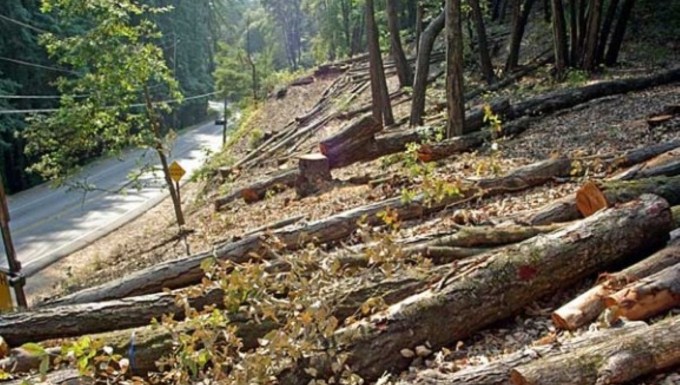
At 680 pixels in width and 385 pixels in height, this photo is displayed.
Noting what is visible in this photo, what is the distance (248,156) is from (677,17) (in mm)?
12531

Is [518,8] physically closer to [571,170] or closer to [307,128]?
[307,128]

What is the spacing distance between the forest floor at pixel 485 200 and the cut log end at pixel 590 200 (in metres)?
0.58

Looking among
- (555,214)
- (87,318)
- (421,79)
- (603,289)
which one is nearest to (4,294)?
(87,318)

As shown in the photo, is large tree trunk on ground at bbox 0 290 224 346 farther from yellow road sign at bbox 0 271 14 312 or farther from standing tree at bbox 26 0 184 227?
standing tree at bbox 26 0 184 227

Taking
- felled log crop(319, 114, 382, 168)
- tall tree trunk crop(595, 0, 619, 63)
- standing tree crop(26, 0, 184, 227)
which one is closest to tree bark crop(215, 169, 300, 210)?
felled log crop(319, 114, 382, 168)

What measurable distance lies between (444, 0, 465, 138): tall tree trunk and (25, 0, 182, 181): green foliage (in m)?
4.79

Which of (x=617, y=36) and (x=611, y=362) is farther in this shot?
(x=617, y=36)

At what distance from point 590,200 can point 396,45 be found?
10.1 metres

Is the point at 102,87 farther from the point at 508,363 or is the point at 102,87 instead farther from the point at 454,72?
the point at 508,363

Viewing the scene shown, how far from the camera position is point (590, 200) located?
446 cm

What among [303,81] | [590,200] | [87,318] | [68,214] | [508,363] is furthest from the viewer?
[303,81]

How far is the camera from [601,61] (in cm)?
1298

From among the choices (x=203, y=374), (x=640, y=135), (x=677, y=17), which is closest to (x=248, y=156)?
(x=640, y=135)

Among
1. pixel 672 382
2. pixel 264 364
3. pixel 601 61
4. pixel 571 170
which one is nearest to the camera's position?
pixel 672 382
